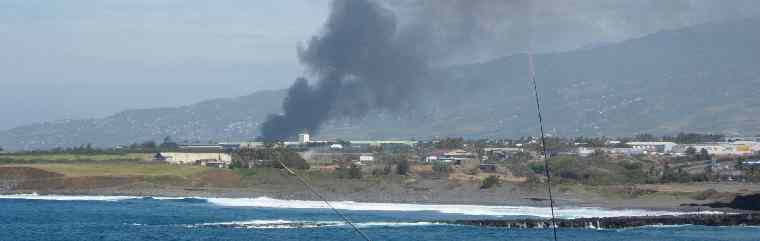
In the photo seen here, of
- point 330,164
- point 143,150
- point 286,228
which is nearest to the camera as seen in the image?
point 286,228

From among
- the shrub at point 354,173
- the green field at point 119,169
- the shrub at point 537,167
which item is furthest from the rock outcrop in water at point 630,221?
the green field at point 119,169

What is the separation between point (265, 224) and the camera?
189 ft

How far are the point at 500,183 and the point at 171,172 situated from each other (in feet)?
80.2

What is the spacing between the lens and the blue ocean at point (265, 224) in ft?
173

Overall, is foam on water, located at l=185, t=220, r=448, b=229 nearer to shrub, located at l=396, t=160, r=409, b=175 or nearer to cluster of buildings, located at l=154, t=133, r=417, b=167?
cluster of buildings, located at l=154, t=133, r=417, b=167

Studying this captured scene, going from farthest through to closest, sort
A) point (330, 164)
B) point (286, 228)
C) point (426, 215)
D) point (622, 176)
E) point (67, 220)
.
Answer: point (330, 164) < point (622, 176) < point (426, 215) < point (67, 220) < point (286, 228)

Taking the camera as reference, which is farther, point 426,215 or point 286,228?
point 426,215

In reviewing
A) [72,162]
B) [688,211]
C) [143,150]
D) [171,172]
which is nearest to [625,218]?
[688,211]

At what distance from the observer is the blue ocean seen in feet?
173

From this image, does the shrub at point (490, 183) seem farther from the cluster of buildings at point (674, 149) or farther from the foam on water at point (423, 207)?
the cluster of buildings at point (674, 149)

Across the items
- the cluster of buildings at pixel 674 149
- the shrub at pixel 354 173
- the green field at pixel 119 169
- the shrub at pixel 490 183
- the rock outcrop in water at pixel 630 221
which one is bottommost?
the rock outcrop in water at pixel 630 221

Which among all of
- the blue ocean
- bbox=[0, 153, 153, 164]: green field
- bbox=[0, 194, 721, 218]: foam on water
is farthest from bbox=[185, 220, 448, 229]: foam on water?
bbox=[0, 153, 153, 164]: green field

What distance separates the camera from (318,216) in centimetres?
6650

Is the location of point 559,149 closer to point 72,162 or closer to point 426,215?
point 72,162
